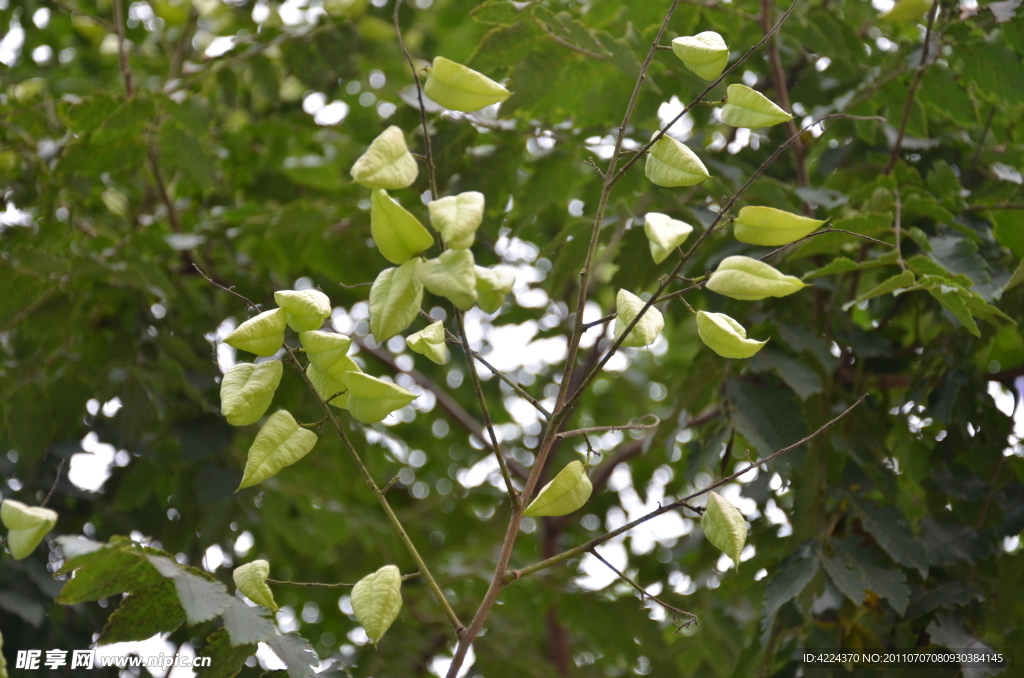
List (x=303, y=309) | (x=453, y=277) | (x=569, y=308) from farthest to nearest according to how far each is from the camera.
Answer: (x=569, y=308) → (x=303, y=309) → (x=453, y=277)

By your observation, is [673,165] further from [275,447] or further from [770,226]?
[275,447]

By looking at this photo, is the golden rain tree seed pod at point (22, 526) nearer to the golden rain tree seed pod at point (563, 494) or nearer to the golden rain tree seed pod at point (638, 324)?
the golden rain tree seed pod at point (563, 494)

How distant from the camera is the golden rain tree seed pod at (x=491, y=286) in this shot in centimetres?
73

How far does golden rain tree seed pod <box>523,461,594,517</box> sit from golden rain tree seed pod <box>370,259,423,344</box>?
0.76 ft

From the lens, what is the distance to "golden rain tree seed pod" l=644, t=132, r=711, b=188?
815 millimetres

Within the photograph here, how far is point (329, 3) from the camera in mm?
2350

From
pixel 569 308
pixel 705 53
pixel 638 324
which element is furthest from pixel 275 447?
pixel 569 308

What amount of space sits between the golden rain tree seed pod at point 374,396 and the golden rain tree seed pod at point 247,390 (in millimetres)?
101

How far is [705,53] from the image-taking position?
85cm

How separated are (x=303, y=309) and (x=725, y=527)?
1.63 feet

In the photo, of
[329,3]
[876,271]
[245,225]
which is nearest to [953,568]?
[876,271]

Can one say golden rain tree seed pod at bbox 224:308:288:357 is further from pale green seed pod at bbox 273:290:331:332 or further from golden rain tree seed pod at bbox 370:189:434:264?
golden rain tree seed pod at bbox 370:189:434:264

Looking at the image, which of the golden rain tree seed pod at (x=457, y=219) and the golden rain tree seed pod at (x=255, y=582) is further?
the golden rain tree seed pod at (x=255, y=582)

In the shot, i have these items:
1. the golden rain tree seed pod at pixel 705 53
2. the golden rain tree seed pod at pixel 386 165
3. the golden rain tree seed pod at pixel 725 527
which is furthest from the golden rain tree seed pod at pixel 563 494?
the golden rain tree seed pod at pixel 705 53
